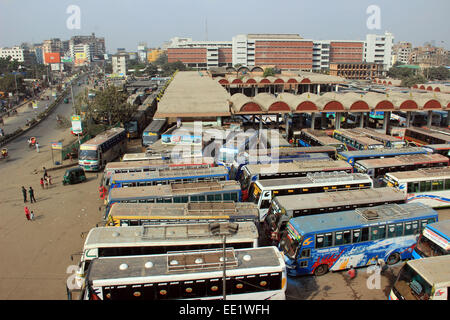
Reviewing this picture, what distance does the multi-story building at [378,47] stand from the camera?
114062 millimetres

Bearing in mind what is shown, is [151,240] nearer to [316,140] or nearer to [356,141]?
[316,140]

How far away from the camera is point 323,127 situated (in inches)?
1437

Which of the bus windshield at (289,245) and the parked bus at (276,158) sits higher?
the parked bus at (276,158)

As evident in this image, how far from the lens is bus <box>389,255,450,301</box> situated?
8094 millimetres

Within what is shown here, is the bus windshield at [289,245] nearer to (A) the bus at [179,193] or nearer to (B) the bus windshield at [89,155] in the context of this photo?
(A) the bus at [179,193]

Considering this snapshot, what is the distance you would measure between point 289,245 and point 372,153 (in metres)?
11.2

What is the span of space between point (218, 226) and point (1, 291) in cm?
745

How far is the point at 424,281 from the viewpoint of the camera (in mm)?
8336

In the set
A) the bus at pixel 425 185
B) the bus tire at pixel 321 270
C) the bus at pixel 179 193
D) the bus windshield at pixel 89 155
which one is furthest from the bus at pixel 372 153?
the bus windshield at pixel 89 155

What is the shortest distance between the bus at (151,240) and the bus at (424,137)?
790 inches

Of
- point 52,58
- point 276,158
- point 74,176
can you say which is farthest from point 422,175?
point 52,58

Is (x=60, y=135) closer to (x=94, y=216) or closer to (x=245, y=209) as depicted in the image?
(x=94, y=216)
